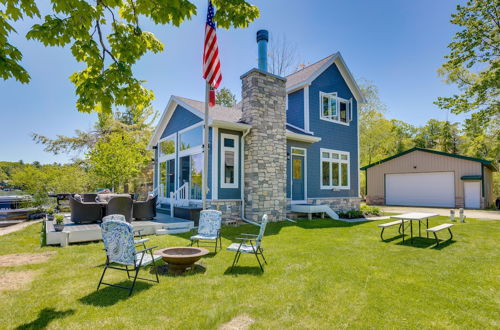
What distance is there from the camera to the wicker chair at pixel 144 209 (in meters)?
9.43

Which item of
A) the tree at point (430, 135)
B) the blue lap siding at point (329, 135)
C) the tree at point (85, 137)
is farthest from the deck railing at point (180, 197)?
the tree at point (430, 135)

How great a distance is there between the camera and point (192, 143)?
11.5 meters

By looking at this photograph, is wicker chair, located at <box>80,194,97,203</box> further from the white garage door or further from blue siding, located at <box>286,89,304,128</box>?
the white garage door

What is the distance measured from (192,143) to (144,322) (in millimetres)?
8722

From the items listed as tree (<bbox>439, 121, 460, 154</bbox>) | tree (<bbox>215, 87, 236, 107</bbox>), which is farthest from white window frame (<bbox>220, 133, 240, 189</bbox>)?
tree (<bbox>439, 121, 460, 154</bbox>)

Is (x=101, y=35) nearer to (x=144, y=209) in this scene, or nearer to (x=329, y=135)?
(x=144, y=209)

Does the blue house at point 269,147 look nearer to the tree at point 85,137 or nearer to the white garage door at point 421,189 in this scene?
the white garage door at point 421,189

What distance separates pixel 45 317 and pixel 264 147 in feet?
25.8

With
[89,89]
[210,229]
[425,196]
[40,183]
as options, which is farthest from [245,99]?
[425,196]

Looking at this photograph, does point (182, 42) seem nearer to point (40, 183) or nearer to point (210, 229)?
point (210, 229)

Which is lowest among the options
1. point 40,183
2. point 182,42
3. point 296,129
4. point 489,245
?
point 489,245

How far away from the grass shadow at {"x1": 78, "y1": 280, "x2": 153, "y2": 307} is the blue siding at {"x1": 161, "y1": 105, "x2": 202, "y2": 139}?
298 inches

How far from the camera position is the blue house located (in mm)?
10164

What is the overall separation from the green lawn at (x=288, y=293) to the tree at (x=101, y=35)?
2791 millimetres
